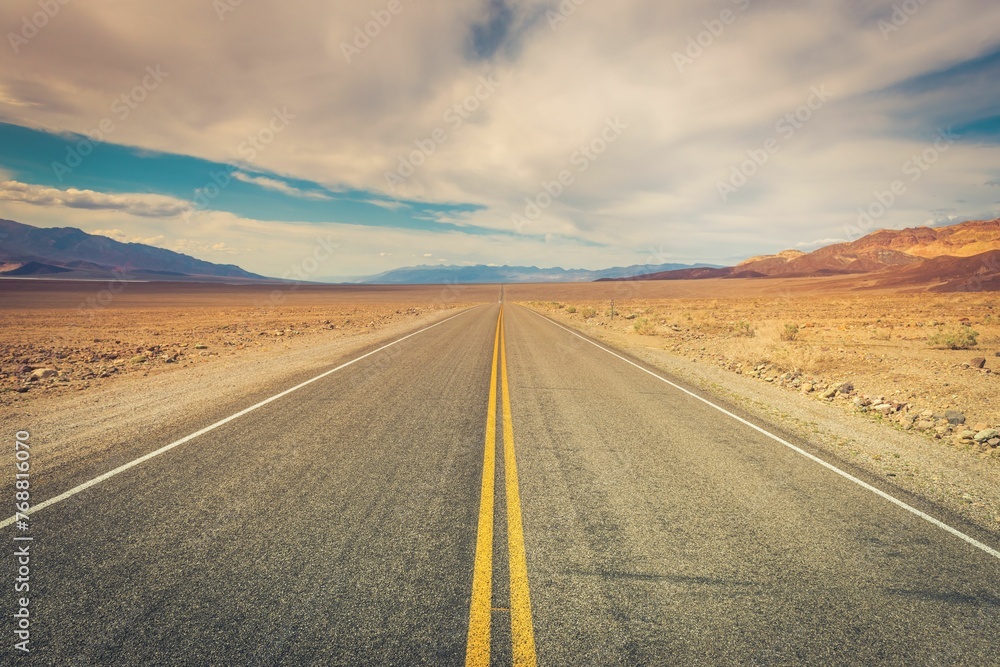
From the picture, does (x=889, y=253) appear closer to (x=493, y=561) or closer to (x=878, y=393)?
(x=878, y=393)

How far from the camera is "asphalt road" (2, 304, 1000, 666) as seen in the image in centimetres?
250

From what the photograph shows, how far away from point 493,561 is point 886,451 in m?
6.38

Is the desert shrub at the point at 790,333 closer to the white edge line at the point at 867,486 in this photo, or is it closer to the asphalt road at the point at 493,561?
the white edge line at the point at 867,486

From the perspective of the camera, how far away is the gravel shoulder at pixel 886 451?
472 cm

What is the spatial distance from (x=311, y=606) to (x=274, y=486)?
2054mm

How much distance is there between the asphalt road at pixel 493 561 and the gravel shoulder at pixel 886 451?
Answer: 0.83 metres

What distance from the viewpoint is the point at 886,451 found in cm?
614

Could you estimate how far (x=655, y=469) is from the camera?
5.07 meters

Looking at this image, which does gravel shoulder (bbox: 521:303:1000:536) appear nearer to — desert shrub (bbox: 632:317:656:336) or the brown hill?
desert shrub (bbox: 632:317:656:336)

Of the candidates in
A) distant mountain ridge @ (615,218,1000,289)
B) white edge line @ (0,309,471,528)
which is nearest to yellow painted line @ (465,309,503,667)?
white edge line @ (0,309,471,528)

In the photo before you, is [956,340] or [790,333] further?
[790,333]

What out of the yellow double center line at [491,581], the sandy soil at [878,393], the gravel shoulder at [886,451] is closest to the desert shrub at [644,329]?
the sandy soil at [878,393]

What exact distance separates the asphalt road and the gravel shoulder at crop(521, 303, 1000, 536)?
83 centimetres

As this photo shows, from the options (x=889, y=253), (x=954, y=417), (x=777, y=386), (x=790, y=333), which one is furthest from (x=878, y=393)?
(x=889, y=253)
